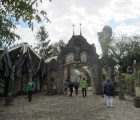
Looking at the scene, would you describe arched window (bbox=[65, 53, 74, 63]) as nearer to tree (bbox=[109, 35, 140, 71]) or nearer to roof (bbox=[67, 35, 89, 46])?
roof (bbox=[67, 35, 89, 46])

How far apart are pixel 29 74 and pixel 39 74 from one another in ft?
15.2

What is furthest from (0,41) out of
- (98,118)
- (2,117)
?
(98,118)

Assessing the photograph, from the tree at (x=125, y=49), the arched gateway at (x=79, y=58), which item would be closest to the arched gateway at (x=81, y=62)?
the arched gateway at (x=79, y=58)

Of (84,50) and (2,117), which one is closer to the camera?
(2,117)

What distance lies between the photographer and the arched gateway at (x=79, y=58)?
28000mm

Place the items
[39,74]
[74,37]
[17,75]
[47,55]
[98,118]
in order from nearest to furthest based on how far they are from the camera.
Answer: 1. [98,118]
2. [17,75]
3. [74,37]
4. [39,74]
5. [47,55]

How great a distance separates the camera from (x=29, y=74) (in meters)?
26.4

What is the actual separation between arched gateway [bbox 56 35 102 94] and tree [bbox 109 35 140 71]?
20832 millimetres

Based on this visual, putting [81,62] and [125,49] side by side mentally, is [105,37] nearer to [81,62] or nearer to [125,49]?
[125,49]

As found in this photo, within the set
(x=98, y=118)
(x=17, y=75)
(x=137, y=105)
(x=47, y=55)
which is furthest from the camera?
(x=47, y=55)

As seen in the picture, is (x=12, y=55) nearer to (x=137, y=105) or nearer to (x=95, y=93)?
(x=95, y=93)

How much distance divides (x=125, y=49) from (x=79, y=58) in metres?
26.3

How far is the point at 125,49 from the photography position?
171ft

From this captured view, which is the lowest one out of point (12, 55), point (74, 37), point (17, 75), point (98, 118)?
point (98, 118)
